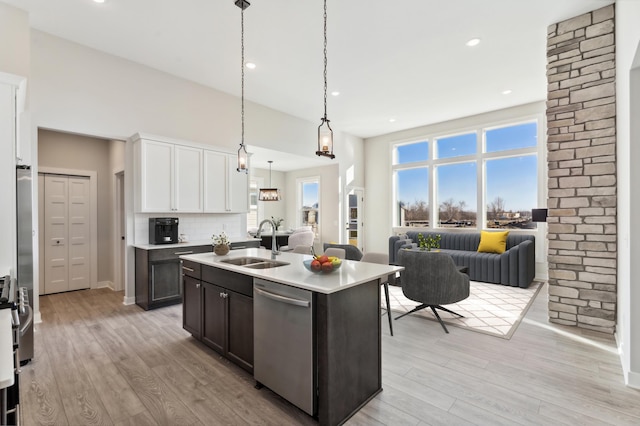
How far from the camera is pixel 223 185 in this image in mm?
5285

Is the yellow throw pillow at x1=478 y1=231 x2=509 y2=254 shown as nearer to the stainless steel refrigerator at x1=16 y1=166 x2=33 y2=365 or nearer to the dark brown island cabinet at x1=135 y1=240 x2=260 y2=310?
the dark brown island cabinet at x1=135 y1=240 x2=260 y2=310

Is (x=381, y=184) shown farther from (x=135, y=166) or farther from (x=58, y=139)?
(x=58, y=139)

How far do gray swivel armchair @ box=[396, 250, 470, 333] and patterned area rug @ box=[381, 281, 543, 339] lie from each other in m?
0.39

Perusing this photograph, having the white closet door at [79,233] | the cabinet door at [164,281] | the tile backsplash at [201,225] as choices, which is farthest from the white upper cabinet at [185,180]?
the white closet door at [79,233]

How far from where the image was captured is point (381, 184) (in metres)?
8.73

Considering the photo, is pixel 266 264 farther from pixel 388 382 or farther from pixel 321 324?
pixel 388 382

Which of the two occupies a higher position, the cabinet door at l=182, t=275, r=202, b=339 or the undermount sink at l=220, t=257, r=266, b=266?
the undermount sink at l=220, t=257, r=266, b=266

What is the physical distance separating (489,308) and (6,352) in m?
4.75

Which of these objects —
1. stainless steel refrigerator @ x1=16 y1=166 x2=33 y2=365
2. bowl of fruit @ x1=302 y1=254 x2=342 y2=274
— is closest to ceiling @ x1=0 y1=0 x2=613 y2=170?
stainless steel refrigerator @ x1=16 y1=166 x2=33 y2=365

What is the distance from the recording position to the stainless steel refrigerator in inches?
101

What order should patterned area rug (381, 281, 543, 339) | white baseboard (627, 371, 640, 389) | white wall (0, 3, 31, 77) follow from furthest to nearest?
patterned area rug (381, 281, 543, 339) < white wall (0, 3, 31, 77) < white baseboard (627, 371, 640, 389)

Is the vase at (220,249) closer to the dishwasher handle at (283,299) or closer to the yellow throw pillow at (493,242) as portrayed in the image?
the dishwasher handle at (283,299)

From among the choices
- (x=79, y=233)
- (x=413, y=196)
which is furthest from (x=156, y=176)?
(x=413, y=196)

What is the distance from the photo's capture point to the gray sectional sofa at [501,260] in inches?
215
